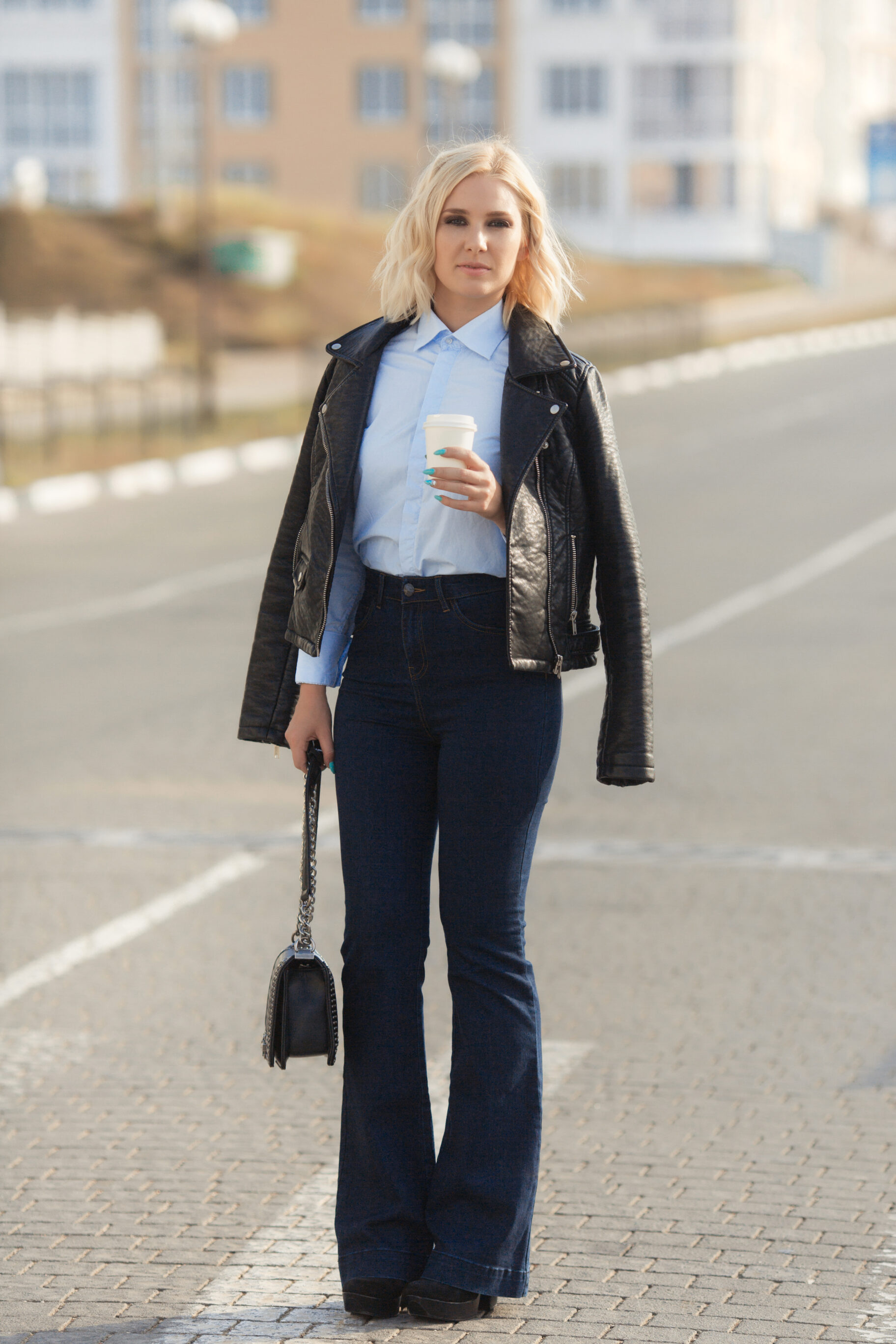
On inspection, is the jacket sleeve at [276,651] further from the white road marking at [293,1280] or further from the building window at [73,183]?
the building window at [73,183]

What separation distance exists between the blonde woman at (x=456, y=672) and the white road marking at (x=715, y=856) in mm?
3856

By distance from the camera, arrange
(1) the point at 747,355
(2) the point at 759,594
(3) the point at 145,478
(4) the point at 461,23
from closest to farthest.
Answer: (2) the point at 759,594 < (3) the point at 145,478 < (1) the point at 747,355 < (4) the point at 461,23

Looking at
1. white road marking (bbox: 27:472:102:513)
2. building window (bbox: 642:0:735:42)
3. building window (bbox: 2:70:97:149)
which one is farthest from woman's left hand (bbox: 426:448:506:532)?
building window (bbox: 2:70:97:149)

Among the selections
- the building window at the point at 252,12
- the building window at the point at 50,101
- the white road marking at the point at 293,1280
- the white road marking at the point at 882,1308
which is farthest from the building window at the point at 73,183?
the white road marking at the point at 882,1308

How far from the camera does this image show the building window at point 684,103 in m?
86.9

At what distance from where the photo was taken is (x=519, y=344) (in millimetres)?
3881

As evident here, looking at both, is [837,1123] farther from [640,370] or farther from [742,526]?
[640,370]

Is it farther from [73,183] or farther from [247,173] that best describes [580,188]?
[73,183]

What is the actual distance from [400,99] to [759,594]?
77190 millimetres

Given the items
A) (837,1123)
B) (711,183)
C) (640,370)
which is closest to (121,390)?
(640,370)

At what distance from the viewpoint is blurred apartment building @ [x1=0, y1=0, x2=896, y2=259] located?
87.0m

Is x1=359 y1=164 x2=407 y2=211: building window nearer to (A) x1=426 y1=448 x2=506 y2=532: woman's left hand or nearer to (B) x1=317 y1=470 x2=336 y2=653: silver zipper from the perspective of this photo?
(B) x1=317 y1=470 x2=336 y2=653: silver zipper

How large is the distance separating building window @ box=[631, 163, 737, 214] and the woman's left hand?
277 feet

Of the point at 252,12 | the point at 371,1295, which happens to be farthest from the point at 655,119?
the point at 371,1295
